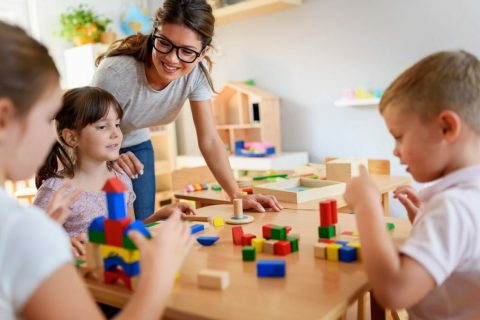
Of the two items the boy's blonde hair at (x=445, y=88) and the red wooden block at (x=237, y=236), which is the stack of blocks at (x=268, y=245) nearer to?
the red wooden block at (x=237, y=236)

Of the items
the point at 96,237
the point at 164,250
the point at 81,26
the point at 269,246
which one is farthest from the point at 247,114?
the point at 164,250

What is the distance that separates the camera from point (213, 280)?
2.85 feet

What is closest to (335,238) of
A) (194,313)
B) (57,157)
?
(194,313)

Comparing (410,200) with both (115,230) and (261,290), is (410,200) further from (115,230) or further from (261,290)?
(115,230)

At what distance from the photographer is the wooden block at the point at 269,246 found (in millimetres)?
1065

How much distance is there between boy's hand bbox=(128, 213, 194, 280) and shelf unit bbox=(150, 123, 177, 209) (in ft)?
11.1

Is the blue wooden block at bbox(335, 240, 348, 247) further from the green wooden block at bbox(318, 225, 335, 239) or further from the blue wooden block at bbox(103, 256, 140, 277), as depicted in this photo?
the blue wooden block at bbox(103, 256, 140, 277)

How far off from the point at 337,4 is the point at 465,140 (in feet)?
8.71

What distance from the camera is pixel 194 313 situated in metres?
0.77

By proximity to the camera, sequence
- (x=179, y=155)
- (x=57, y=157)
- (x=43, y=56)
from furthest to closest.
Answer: (x=179, y=155), (x=57, y=157), (x=43, y=56)

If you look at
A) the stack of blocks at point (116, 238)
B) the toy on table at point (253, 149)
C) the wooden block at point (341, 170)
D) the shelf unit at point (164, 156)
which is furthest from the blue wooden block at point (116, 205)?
the shelf unit at point (164, 156)

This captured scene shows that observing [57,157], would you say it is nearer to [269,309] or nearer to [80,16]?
[269,309]

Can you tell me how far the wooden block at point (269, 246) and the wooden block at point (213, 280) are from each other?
21 cm

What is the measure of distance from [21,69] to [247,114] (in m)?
3.13
